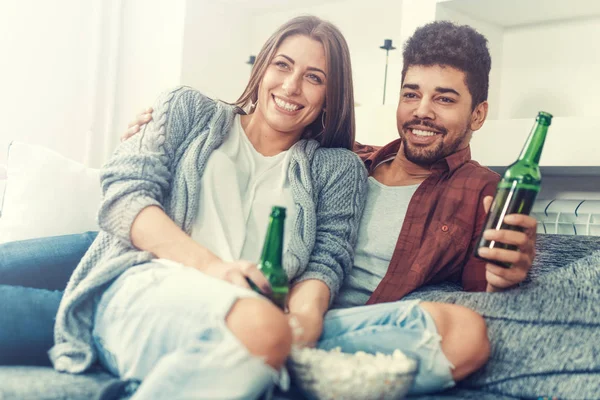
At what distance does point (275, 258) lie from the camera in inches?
39.4

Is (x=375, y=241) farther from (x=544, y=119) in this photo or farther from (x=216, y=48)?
(x=216, y=48)

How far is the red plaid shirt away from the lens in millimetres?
1375

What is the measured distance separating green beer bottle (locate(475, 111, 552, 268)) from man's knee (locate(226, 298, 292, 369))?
0.40 m

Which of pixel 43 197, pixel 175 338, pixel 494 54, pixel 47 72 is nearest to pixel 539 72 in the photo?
pixel 494 54

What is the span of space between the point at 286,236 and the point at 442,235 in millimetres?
331

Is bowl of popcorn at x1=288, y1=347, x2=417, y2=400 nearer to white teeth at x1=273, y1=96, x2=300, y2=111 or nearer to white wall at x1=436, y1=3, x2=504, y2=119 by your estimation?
white teeth at x1=273, y1=96, x2=300, y2=111

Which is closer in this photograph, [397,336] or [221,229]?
[397,336]

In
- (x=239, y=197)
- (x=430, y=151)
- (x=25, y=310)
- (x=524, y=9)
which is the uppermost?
(x=524, y=9)

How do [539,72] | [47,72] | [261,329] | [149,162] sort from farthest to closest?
Answer: [47,72] < [539,72] < [149,162] < [261,329]

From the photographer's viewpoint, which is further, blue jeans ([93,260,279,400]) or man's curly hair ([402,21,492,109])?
man's curly hair ([402,21,492,109])

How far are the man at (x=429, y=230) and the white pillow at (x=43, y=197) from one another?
44cm

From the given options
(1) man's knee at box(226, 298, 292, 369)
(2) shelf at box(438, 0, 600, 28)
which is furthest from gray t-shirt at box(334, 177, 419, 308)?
(2) shelf at box(438, 0, 600, 28)

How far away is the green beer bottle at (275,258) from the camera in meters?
0.98

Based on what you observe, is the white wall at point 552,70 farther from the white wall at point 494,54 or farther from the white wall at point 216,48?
the white wall at point 216,48
